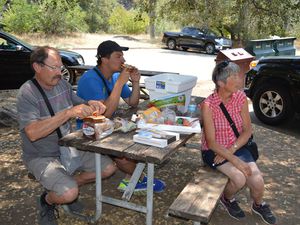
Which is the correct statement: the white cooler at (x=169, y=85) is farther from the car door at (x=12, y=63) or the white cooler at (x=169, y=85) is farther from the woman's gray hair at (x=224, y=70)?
the car door at (x=12, y=63)

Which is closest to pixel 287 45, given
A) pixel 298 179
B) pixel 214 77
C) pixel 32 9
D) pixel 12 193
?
pixel 298 179

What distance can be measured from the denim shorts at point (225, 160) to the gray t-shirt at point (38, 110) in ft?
4.03

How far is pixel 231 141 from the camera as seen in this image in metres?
3.39

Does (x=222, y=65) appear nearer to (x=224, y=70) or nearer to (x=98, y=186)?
(x=224, y=70)

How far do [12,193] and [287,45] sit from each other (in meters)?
8.40

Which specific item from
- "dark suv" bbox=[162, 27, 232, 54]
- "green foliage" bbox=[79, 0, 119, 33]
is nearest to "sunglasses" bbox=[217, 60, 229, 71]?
"dark suv" bbox=[162, 27, 232, 54]

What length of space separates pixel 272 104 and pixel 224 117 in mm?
3612

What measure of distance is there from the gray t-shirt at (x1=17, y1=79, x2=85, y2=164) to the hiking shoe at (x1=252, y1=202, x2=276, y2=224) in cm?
185

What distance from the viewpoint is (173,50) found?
23.2 metres

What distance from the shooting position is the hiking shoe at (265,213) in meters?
3.41

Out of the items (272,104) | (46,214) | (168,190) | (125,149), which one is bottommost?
(168,190)

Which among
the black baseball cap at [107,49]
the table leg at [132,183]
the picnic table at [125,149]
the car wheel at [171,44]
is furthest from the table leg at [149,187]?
the car wheel at [171,44]

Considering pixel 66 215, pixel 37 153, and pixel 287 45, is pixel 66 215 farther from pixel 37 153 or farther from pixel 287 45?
pixel 287 45

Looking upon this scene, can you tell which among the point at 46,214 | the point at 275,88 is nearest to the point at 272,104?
the point at 275,88
